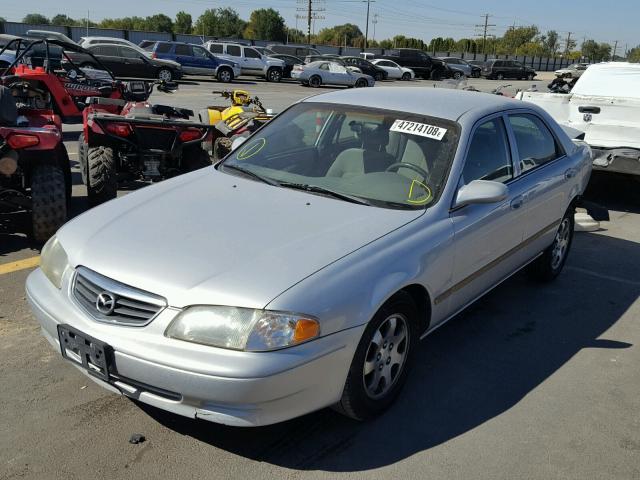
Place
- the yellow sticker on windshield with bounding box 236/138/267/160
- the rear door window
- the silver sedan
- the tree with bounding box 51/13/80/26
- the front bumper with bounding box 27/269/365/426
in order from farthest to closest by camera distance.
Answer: the tree with bounding box 51/13/80/26
the silver sedan
the rear door window
the yellow sticker on windshield with bounding box 236/138/267/160
the front bumper with bounding box 27/269/365/426

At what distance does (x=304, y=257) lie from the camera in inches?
113

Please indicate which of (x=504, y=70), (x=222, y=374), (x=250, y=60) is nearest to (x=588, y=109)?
(x=222, y=374)

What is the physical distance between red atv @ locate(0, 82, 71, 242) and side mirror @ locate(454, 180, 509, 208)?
11.4 feet

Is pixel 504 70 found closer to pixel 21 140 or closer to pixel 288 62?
pixel 288 62

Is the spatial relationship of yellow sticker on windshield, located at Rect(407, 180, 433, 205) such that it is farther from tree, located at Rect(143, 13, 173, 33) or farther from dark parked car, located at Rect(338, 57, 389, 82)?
tree, located at Rect(143, 13, 173, 33)

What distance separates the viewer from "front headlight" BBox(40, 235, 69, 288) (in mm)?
3072

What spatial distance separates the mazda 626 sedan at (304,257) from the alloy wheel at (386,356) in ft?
0.03

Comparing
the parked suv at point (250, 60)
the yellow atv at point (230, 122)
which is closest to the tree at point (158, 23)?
the parked suv at point (250, 60)

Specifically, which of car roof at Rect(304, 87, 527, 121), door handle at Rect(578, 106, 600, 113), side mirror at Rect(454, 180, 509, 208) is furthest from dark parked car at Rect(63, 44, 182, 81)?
side mirror at Rect(454, 180, 509, 208)

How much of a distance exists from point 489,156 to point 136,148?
405cm

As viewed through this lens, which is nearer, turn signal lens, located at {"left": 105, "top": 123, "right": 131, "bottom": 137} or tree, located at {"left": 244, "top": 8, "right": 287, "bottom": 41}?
turn signal lens, located at {"left": 105, "top": 123, "right": 131, "bottom": 137}

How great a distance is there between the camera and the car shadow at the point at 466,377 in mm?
2979

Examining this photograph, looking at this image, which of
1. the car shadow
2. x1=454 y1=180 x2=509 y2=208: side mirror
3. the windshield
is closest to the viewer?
the car shadow

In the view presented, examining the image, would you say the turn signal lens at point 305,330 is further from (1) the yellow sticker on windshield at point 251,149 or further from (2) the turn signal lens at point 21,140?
(2) the turn signal lens at point 21,140
